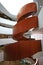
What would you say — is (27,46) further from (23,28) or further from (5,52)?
(5,52)

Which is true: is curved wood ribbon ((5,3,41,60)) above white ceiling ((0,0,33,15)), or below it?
below

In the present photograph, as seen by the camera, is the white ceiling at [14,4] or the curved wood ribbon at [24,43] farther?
the white ceiling at [14,4]

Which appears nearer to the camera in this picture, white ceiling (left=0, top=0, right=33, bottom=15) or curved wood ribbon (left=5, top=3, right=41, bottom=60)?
curved wood ribbon (left=5, top=3, right=41, bottom=60)

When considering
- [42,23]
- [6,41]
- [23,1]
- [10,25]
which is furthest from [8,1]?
[42,23]

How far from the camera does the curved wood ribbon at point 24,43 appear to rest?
3.85ft

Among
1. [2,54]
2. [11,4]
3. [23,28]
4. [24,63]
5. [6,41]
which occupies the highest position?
[11,4]

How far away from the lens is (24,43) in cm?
135

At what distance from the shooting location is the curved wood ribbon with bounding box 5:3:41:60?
46.2 inches

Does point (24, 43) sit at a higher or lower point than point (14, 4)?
lower

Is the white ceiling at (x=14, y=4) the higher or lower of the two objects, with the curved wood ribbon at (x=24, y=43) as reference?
higher

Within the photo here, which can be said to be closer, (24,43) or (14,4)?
(24,43)

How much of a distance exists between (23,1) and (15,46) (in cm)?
106

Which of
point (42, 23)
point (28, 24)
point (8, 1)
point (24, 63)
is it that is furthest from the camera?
point (8, 1)

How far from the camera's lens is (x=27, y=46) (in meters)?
1.33
